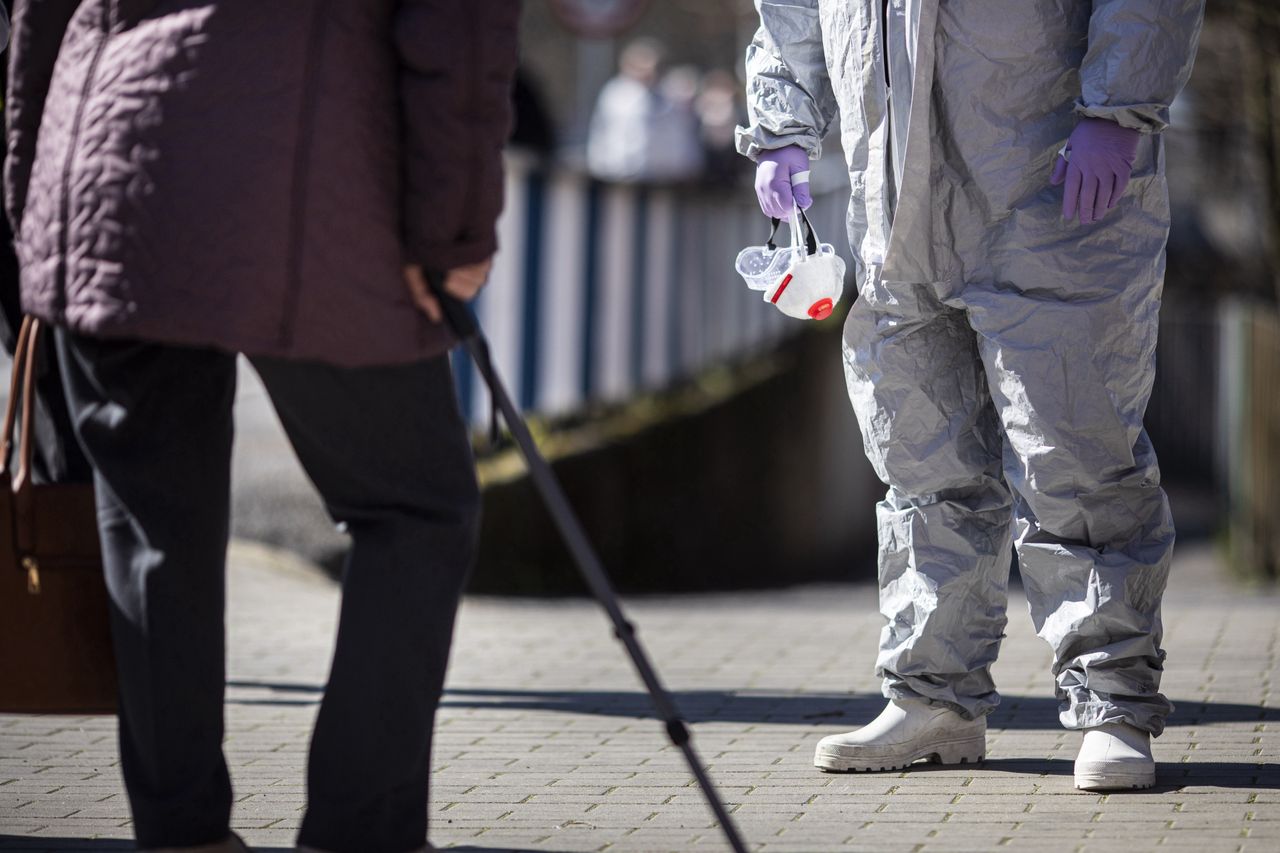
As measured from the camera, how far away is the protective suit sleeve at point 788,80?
144 inches

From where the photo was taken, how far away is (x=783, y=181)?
366cm

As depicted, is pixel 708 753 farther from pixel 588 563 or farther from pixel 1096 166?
pixel 1096 166

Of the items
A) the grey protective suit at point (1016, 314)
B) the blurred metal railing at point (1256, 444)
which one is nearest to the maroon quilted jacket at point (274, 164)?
the grey protective suit at point (1016, 314)

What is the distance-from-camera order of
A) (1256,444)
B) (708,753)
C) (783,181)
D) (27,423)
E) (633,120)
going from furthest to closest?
(633,120) → (1256,444) → (708,753) → (783,181) → (27,423)

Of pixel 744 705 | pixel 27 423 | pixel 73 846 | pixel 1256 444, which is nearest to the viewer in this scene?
pixel 27 423

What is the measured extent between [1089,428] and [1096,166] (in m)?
0.49

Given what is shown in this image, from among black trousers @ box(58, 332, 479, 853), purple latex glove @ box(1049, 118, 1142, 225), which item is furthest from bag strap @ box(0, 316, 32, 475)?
purple latex glove @ box(1049, 118, 1142, 225)

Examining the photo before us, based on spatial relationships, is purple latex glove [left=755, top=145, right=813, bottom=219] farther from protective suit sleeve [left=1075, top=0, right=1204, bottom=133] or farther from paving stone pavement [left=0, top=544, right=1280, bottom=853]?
paving stone pavement [left=0, top=544, right=1280, bottom=853]

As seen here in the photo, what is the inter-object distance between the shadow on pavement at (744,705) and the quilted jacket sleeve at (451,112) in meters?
2.04

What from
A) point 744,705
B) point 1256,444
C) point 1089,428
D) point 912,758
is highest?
point 1089,428

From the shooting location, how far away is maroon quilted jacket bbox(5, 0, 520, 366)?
8.09ft

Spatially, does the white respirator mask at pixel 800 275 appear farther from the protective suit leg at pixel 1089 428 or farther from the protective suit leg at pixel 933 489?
the protective suit leg at pixel 1089 428

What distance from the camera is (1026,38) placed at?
3.31 m

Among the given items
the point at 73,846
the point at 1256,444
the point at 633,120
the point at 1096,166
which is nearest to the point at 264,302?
the point at 73,846
